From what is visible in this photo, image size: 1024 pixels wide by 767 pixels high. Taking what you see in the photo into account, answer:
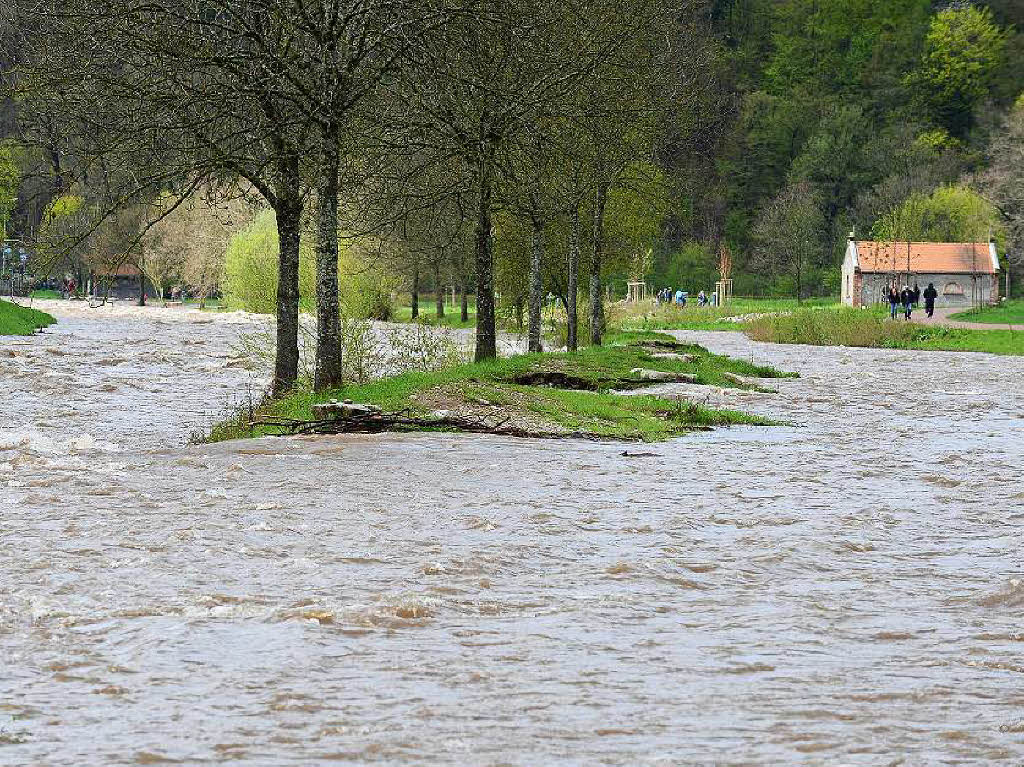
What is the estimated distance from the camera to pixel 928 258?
351 feet

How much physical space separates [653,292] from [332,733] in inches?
5078

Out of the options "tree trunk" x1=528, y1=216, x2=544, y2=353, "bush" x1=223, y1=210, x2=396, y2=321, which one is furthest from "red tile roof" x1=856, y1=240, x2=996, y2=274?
"tree trunk" x1=528, y1=216, x2=544, y2=353

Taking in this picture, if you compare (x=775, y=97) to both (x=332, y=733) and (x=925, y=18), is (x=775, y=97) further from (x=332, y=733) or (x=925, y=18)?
(x=332, y=733)

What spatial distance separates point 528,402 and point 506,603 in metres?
15.3

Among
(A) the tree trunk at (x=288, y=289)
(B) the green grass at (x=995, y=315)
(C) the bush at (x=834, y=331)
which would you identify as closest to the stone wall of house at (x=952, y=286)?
(B) the green grass at (x=995, y=315)

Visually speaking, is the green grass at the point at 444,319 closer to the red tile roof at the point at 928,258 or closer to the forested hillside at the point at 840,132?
the red tile roof at the point at 928,258

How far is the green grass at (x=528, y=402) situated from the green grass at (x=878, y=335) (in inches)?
1280

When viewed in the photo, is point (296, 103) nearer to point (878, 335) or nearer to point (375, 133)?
point (375, 133)

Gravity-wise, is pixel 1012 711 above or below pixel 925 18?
below

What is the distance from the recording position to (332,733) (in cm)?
849

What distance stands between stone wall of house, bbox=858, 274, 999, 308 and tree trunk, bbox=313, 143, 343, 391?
83.9m

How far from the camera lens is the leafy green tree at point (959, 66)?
501 ft

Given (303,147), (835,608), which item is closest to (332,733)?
(835,608)

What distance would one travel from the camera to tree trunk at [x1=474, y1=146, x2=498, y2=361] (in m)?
33.1
